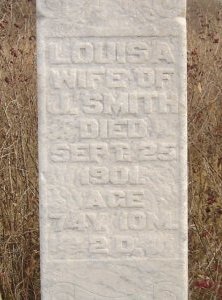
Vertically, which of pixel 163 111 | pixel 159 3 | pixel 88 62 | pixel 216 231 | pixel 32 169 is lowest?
pixel 216 231

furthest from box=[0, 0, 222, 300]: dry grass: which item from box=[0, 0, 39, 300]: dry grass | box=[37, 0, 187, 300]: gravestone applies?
box=[37, 0, 187, 300]: gravestone

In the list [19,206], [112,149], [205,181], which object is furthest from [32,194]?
[112,149]

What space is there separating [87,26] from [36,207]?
116 centimetres

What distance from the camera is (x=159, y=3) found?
5.98 feet

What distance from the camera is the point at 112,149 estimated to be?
1.89 meters

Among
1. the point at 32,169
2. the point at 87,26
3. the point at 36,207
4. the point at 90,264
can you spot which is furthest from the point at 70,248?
the point at 32,169

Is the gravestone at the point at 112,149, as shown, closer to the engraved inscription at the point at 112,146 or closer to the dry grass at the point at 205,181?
the engraved inscription at the point at 112,146

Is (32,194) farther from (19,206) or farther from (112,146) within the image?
(112,146)

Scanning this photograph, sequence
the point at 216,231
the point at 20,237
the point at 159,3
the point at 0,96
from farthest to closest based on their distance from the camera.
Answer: the point at 0,96, the point at 216,231, the point at 20,237, the point at 159,3

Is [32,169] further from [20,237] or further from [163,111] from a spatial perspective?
[163,111]

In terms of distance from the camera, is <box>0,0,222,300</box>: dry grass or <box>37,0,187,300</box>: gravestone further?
<box>0,0,222,300</box>: dry grass

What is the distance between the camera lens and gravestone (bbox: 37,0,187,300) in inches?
72.1

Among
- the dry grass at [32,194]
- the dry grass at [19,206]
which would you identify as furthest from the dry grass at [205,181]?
the dry grass at [19,206]

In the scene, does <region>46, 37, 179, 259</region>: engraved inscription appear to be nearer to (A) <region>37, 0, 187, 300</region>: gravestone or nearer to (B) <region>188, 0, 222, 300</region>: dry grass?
(A) <region>37, 0, 187, 300</region>: gravestone
